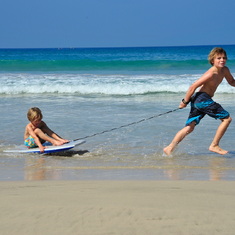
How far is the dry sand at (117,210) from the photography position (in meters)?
2.99

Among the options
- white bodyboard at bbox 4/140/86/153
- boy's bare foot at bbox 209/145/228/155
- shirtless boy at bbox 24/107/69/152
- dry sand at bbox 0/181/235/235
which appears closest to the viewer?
dry sand at bbox 0/181/235/235

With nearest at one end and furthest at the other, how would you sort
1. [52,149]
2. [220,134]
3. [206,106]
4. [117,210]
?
[117,210] < [206,106] < [220,134] < [52,149]

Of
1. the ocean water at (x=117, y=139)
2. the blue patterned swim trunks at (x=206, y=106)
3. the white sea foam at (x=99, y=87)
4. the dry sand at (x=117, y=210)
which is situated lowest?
the white sea foam at (x=99, y=87)

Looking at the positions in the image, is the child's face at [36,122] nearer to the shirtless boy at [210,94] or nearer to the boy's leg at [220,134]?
the shirtless boy at [210,94]

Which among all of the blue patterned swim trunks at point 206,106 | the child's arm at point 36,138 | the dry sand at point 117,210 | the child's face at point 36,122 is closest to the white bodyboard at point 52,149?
the child's arm at point 36,138

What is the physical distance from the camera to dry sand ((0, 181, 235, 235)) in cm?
299

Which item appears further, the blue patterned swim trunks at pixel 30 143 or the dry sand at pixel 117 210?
the blue patterned swim trunks at pixel 30 143

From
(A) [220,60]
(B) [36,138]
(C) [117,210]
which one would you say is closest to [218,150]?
(A) [220,60]

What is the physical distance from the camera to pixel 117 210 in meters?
3.36

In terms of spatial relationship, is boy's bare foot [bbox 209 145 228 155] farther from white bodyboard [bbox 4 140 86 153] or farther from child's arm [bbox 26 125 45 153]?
child's arm [bbox 26 125 45 153]

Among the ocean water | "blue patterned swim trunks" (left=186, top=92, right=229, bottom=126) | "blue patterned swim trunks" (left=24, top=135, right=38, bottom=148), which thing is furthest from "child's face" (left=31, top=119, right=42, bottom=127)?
"blue patterned swim trunks" (left=186, top=92, right=229, bottom=126)

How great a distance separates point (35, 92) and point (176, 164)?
11269 mm

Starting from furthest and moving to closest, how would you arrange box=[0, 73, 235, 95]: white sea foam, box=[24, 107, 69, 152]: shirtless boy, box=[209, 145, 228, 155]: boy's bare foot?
1. box=[0, 73, 235, 95]: white sea foam
2. box=[24, 107, 69, 152]: shirtless boy
3. box=[209, 145, 228, 155]: boy's bare foot

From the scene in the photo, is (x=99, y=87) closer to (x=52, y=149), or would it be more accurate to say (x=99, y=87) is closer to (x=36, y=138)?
(x=36, y=138)
